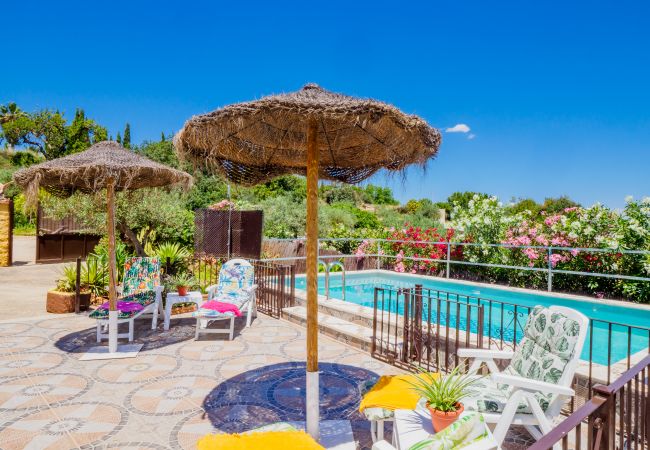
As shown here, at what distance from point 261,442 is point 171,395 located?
6.63ft

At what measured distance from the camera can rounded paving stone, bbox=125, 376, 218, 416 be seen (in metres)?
3.42

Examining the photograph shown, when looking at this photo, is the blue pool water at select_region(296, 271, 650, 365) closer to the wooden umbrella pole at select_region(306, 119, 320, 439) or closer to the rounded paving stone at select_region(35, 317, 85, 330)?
the wooden umbrella pole at select_region(306, 119, 320, 439)

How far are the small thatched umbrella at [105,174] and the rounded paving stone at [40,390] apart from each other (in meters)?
0.86

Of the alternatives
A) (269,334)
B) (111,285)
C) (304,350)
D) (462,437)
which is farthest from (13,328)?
(462,437)

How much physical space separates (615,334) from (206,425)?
7.10 metres

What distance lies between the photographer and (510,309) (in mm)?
8766

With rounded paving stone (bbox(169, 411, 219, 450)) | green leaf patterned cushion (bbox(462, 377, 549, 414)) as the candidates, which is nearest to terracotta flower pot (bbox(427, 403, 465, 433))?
green leaf patterned cushion (bbox(462, 377, 549, 414))

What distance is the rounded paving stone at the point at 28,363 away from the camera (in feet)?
13.8

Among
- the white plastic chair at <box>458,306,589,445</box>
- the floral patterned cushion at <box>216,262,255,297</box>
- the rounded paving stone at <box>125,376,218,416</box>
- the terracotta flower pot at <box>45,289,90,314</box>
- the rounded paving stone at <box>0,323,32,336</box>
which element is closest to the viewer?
the white plastic chair at <box>458,306,589,445</box>

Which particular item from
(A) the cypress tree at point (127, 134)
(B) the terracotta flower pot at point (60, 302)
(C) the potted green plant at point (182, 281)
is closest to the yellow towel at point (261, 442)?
(C) the potted green plant at point (182, 281)

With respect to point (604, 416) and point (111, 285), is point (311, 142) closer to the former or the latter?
point (604, 416)

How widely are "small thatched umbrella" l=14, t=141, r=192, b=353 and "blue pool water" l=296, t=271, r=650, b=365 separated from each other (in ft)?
12.7

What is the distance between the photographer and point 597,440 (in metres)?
1.72

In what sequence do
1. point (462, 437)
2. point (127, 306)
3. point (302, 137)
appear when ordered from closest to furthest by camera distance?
1. point (462, 437)
2. point (302, 137)
3. point (127, 306)
